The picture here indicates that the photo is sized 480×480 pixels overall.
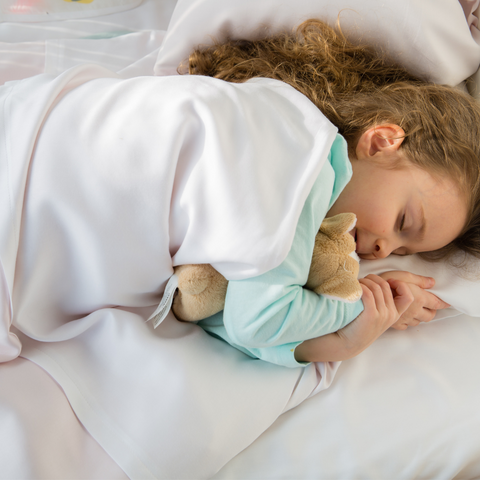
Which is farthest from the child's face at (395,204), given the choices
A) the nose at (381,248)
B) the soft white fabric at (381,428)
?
the soft white fabric at (381,428)

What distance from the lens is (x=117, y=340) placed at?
727 mm

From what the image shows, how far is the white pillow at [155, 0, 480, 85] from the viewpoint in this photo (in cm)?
90

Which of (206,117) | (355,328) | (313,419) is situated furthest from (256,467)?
(206,117)

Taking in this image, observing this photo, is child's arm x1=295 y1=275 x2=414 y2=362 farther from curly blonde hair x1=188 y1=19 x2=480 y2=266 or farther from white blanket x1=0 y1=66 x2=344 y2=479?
curly blonde hair x1=188 y1=19 x2=480 y2=266

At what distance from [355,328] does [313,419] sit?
18cm

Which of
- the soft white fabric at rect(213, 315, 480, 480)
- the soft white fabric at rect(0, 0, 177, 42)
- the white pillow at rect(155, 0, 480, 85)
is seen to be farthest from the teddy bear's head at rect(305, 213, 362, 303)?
the soft white fabric at rect(0, 0, 177, 42)

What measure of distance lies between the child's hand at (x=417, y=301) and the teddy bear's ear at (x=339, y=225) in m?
0.22

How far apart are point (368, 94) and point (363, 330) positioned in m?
0.51

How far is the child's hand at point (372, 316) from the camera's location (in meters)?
0.74

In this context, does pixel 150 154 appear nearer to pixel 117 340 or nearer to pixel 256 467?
pixel 117 340

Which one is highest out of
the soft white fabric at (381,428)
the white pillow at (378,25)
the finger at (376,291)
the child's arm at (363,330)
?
the white pillow at (378,25)

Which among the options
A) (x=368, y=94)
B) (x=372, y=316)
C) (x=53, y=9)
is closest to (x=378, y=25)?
(x=368, y=94)

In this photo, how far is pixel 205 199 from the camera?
650mm

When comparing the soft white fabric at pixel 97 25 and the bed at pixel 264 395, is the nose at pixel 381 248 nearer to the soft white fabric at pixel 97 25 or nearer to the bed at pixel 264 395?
the bed at pixel 264 395
